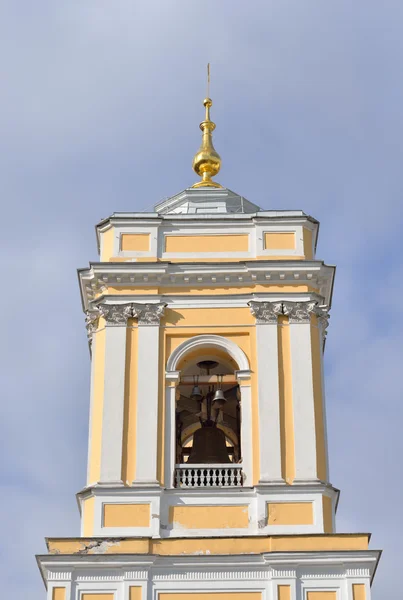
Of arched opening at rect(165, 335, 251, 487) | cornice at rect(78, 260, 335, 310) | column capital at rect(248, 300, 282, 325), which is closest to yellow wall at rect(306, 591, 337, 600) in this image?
arched opening at rect(165, 335, 251, 487)

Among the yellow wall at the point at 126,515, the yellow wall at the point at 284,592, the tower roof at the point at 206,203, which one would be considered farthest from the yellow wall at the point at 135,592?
the tower roof at the point at 206,203

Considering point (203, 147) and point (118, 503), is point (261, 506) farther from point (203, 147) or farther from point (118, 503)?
point (203, 147)

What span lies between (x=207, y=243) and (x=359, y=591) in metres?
7.01

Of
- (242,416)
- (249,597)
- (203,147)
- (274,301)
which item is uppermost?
(203,147)

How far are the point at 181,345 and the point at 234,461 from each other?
2.44m

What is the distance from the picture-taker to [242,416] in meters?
27.7

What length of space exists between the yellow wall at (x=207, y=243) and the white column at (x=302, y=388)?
1.60 metres

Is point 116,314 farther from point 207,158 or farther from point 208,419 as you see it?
point 207,158

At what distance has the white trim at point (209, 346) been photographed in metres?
28.3

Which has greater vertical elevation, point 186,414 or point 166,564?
point 186,414

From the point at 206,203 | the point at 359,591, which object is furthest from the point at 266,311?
the point at 359,591

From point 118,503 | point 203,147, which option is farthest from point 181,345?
point 203,147

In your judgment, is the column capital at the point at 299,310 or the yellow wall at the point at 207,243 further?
the yellow wall at the point at 207,243

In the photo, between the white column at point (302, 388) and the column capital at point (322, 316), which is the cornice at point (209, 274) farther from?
the white column at point (302, 388)
